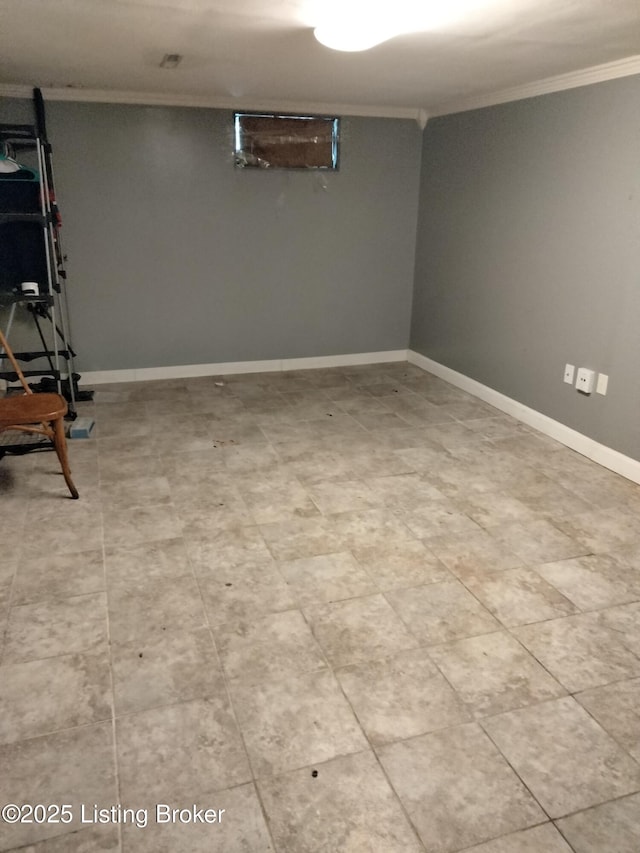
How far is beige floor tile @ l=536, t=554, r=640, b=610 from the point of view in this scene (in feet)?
7.47

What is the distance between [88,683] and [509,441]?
2.71 metres

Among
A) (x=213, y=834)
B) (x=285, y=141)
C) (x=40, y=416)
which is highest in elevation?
(x=285, y=141)

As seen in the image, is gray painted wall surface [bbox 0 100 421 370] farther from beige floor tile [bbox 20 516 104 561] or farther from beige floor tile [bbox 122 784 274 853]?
beige floor tile [bbox 122 784 274 853]

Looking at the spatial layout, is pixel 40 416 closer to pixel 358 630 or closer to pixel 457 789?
pixel 358 630

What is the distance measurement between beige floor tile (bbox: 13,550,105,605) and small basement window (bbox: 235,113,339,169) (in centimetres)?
321

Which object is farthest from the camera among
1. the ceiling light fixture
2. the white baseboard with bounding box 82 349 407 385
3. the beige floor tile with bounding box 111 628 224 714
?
the white baseboard with bounding box 82 349 407 385

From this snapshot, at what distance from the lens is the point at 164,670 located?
190 cm

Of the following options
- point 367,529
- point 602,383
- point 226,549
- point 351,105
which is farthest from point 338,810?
point 351,105

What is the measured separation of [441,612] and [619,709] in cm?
62

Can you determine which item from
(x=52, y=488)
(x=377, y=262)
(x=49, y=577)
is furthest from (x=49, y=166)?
(x=49, y=577)

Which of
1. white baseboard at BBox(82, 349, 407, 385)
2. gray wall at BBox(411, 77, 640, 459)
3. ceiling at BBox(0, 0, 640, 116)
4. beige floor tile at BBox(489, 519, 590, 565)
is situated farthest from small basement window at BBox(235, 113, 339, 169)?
beige floor tile at BBox(489, 519, 590, 565)

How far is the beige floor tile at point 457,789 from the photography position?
1435mm

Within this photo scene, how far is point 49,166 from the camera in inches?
154

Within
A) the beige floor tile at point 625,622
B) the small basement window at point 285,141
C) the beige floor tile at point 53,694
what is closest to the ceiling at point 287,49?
the small basement window at point 285,141
